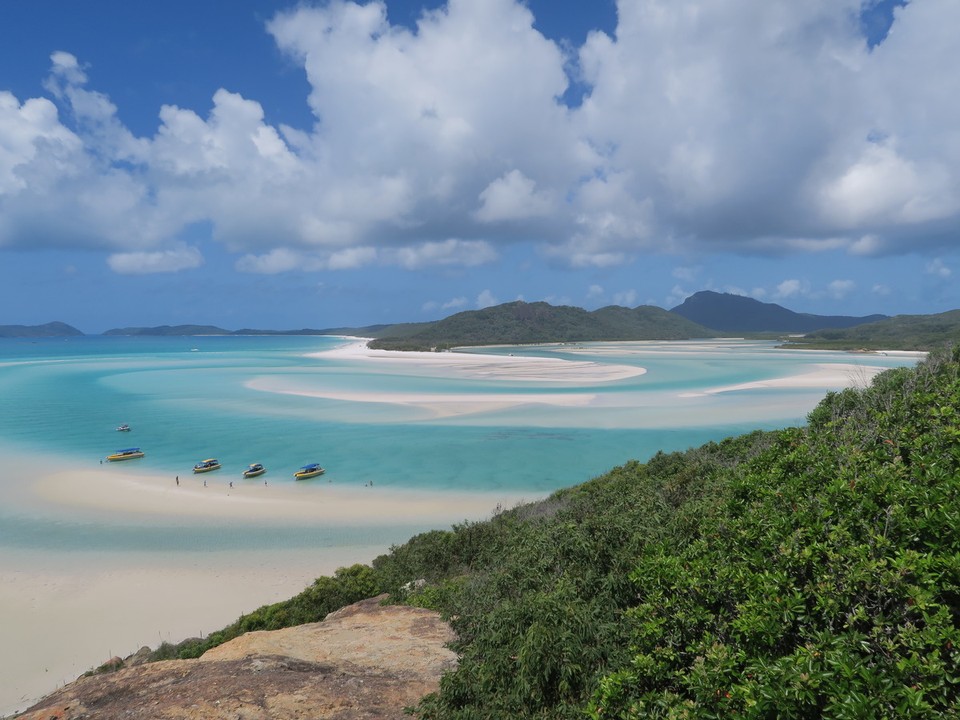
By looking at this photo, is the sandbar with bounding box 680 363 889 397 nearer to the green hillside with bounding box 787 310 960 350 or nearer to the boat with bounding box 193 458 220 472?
the boat with bounding box 193 458 220 472

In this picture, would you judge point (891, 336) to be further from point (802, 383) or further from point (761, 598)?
point (761, 598)

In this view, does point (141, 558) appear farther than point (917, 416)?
Yes

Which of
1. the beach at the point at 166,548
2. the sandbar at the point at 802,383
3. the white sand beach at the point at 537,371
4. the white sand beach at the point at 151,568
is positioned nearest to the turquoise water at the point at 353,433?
the beach at the point at 166,548

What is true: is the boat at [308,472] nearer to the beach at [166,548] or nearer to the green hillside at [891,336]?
the beach at [166,548]

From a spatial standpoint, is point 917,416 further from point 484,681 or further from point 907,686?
point 484,681

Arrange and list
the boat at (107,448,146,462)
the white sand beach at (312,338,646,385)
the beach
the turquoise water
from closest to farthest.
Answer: the beach, the turquoise water, the boat at (107,448,146,462), the white sand beach at (312,338,646,385)

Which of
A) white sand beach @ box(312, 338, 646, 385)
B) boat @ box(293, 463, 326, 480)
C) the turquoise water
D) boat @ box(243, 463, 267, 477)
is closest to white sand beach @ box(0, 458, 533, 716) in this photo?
boat @ box(293, 463, 326, 480)

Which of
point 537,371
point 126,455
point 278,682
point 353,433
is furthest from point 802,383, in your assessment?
point 278,682

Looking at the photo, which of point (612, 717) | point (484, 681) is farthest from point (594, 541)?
point (612, 717)
